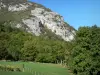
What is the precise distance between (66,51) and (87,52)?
4727 centimetres

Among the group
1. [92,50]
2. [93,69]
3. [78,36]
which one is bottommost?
[93,69]

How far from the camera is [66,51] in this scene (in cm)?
11106

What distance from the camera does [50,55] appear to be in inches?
4833

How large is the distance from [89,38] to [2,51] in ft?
182

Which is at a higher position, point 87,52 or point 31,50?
point 31,50

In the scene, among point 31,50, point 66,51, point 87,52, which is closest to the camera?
point 87,52

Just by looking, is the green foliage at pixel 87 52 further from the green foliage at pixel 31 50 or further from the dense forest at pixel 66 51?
the green foliage at pixel 31 50

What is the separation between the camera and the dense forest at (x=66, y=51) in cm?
6203

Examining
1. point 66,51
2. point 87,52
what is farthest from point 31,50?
point 87,52

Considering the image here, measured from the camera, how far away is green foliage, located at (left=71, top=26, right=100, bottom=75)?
61.2 m

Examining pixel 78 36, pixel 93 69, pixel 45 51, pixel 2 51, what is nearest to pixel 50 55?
pixel 45 51

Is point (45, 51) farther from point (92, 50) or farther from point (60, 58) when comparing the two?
point (92, 50)

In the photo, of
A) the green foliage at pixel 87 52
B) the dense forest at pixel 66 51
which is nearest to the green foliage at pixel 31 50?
the dense forest at pixel 66 51

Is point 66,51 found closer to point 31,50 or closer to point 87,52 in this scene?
point 31,50
